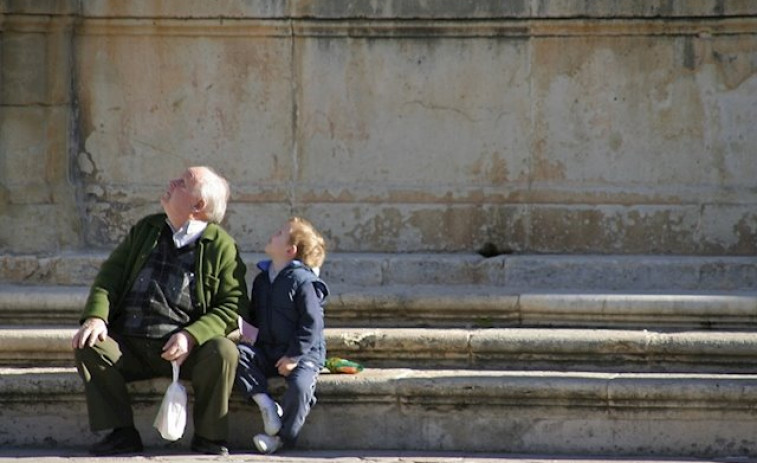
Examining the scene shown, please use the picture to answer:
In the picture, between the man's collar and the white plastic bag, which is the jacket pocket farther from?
the white plastic bag

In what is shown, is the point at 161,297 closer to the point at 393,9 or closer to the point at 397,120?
the point at 397,120

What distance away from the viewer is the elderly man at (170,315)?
25.5ft

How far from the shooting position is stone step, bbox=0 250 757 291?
29.4ft

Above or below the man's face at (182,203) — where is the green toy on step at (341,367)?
below

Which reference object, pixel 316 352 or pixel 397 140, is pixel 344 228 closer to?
pixel 397 140

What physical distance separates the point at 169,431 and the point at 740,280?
2.99 metres

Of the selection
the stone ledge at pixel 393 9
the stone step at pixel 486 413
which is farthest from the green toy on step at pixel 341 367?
the stone ledge at pixel 393 9

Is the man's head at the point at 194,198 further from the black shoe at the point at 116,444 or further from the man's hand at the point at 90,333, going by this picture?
the black shoe at the point at 116,444

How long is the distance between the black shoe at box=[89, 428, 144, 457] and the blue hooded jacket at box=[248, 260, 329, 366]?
69 cm

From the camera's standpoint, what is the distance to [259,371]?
792 cm

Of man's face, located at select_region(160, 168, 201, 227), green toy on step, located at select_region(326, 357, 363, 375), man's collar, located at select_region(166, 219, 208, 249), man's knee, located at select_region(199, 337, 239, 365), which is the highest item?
man's face, located at select_region(160, 168, 201, 227)

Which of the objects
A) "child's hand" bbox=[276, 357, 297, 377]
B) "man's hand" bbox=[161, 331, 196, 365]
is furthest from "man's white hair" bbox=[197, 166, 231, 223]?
"child's hand" bbox=[276, 357, 297, 377]

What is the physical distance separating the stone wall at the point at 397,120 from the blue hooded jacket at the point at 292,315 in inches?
50.0

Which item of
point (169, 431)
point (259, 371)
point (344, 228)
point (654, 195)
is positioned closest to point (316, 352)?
point (259, 371)
